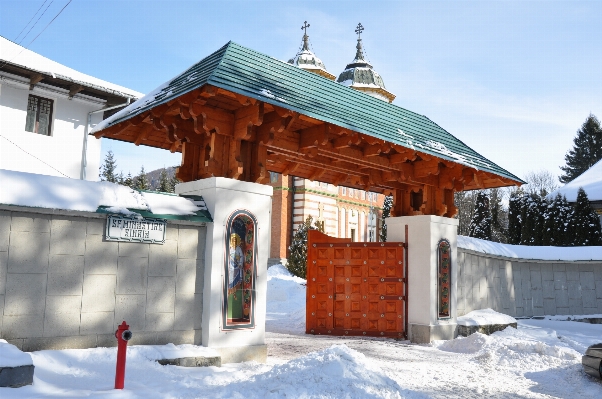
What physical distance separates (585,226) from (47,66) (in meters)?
22.3

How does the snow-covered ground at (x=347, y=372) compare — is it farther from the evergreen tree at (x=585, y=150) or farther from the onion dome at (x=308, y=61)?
the evergreen tree at (x=585, y=150)

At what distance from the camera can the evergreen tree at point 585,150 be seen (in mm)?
54594

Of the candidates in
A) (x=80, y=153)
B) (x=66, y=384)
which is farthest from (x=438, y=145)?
(x=80, y=153)

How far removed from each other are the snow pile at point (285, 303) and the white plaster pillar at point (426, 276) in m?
2.99

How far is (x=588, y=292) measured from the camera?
17250 millimetres

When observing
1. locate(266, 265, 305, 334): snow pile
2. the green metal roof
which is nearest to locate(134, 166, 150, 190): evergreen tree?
locate(266, 265, 305, 334): snow pile

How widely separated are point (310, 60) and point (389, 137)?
32218 millimetres

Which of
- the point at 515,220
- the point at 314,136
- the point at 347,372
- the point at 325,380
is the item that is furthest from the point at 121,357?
the point at 515,220

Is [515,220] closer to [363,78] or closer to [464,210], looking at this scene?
[363,78]

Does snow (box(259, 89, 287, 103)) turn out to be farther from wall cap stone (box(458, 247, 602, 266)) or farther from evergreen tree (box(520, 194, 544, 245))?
evergreen tree (box(520, 194, 544, 245))

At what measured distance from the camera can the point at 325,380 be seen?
19.9ft

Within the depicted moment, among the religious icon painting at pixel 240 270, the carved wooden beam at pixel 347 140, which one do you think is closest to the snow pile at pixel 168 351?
the religious icon painting at pixel 240 270

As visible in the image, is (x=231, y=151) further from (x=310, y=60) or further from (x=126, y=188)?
(x=310, y=60)

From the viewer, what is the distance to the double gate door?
40.7 ft
